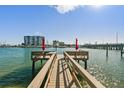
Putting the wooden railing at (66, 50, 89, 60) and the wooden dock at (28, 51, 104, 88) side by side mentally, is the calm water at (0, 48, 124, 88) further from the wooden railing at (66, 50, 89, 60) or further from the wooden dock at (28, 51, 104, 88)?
the wooden dock at (28, 51, 104, 88)

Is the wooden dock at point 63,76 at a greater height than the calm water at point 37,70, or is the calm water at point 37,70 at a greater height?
the wooden dock at point 63,76

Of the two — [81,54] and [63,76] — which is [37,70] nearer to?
[81,54]

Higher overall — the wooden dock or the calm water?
the wooden dock

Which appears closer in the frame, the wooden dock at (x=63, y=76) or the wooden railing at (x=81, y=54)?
the wooden dock at (x=63, y=76)

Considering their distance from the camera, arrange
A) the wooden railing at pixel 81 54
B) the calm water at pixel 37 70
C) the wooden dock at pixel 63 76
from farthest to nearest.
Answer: the wooden railing at pixel 81 54 < the calm water at pixel 37 70 < the wooden dock at pixel 63 76

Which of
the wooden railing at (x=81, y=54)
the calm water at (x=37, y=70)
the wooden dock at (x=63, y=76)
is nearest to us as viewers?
the wooden dock at (x=63, y=76)

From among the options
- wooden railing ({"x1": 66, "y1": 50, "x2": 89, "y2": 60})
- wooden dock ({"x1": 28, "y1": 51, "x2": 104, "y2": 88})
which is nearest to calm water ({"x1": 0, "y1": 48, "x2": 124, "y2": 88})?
wooden railing ({"x1": 66, "y1": 50, "x2": 89, "y2": 60})

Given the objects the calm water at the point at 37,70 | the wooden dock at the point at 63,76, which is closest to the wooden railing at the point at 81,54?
the wooden dock at the point at 63,76

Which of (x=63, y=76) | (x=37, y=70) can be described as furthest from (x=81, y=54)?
(x=63, y=76)

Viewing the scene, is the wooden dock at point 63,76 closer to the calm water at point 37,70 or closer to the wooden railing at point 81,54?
the wooden railing at point 81,54

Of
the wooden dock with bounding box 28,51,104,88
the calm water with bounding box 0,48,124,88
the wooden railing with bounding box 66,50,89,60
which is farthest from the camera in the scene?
the wooden railing with bounding box 66,50,89,60
